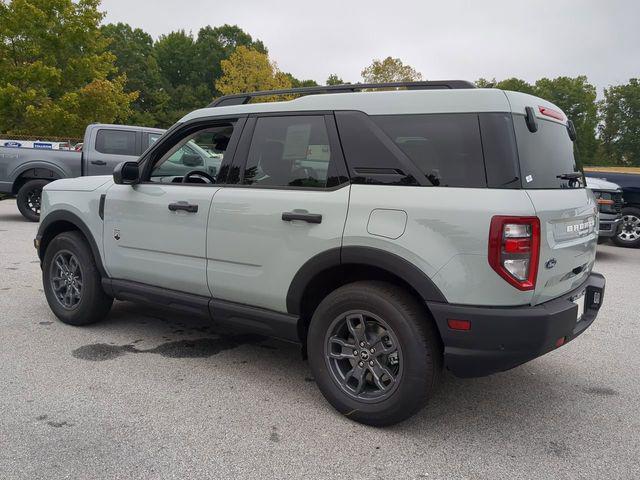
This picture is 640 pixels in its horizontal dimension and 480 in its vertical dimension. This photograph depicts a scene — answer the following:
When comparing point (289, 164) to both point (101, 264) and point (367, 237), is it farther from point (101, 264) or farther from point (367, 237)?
point (101, 264)

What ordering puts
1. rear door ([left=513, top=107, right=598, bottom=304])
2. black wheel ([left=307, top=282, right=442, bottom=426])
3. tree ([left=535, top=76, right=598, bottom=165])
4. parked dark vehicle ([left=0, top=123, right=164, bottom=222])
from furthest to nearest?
tree ([left=535, top=76, right=598, bottom=165]) → parked dark vehicle ([left=0, top=123, right=164, bottom=222]) → black wheel ([left=307, top=282, right=442, bottom=426]) → rear door ([left=513, top=107, right=598, bottom=304])

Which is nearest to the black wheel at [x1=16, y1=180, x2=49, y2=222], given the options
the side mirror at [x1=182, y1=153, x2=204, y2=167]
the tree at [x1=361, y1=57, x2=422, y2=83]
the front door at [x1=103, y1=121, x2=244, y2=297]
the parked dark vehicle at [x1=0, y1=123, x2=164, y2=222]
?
the parked dark vehicle at [x1=0, y1=123, x2=164, y2=222]

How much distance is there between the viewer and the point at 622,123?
54.6 m

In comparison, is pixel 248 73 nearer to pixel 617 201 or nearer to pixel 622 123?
pixel 622 123

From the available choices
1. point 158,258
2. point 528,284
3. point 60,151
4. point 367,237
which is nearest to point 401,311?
point 367,237

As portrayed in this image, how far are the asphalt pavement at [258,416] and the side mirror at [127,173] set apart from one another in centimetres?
131

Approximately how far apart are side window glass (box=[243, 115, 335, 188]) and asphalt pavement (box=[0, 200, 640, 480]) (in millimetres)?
1378

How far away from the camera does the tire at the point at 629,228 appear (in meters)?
10.4

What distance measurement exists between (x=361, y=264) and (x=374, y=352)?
50 cm

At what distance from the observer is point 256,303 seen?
11.3ft

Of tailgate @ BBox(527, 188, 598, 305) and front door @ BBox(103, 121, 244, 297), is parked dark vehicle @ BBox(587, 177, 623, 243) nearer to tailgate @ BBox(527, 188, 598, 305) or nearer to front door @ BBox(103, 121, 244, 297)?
tailgate @ BBox(527, 188, 598, 305)

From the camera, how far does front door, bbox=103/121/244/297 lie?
145 inches

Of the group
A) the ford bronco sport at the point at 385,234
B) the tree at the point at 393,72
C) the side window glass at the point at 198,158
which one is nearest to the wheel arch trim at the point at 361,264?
the ford bronco sport at the point at 385,234

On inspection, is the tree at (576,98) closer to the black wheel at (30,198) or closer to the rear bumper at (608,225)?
the rear bumper at (608,225)
